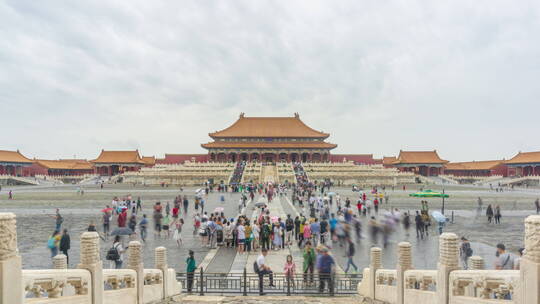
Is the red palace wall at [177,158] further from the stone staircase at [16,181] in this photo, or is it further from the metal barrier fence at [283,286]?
the metal barrier fence at [283,286]

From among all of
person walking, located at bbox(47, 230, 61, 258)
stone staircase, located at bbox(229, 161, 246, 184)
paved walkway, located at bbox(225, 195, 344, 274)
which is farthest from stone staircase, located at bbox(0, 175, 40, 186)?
paved walkway, located at bbox(225, 195, 344, 274)

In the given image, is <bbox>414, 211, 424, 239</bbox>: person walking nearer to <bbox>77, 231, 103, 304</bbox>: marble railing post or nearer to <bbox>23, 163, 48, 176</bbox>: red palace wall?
<bbox>77, 231, 103, 304</bbox>: marble railing post

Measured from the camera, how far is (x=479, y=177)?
74.7 meters

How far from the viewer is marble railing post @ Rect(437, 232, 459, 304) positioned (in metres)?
5.98

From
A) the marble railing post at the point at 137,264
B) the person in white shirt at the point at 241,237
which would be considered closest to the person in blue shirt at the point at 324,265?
the marble railing post at the point at 137,264

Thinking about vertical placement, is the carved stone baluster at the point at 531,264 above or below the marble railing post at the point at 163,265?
above

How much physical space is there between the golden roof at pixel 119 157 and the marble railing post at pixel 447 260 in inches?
3110

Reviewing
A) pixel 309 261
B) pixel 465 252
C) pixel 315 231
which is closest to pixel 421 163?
pixel 315 231

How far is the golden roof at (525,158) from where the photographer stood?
67.6 meters

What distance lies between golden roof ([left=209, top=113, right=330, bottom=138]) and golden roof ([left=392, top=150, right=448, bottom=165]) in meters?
16.4

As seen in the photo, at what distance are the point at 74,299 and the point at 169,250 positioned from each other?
8081mm

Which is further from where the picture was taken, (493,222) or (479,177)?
(479,177)

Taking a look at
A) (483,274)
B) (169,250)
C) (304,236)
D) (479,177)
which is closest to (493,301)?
(483,274)

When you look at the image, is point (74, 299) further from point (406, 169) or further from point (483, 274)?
point (406, 169)
